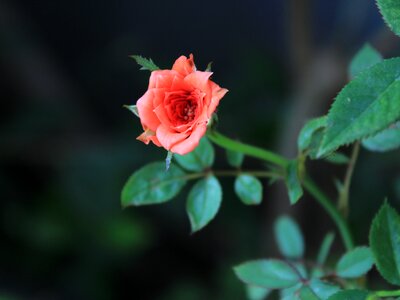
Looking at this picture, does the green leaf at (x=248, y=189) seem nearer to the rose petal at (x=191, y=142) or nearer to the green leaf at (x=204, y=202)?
the green leaf at (x=204, y=202)

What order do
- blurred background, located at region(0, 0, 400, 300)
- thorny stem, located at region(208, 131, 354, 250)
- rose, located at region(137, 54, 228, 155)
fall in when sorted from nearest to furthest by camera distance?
rose, located at region(137, 54, 228, 155), thorny stem, located at region(208, 131, 354, 250), blurred background, located at region(0, 0, 400, 300)

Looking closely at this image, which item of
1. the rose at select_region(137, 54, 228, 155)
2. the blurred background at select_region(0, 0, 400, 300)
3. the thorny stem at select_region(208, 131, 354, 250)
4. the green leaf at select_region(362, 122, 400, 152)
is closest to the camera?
the rose at select_region(137, 54, 228, 155)

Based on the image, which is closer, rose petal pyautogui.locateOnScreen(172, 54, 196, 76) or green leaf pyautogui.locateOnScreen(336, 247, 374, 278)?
rose petal pyautogui.locateOnScreen(172, 54, 196, 76)

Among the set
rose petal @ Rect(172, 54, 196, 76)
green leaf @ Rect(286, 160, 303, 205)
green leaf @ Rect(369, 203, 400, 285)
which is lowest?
green leaf @ Rect(369, 203, 400, 285)

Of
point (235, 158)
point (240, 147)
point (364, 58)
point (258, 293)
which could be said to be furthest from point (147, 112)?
point (258, 293)

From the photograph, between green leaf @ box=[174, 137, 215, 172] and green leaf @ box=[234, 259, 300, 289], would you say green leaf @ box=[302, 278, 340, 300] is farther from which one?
green leaf @ box=[174, 137, 215, 172]

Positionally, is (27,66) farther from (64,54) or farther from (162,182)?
(162,182)

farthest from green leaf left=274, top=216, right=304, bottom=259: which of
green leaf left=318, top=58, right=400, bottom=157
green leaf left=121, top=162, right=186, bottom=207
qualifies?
green leaf left=318, top=58, right=400, bottom=157

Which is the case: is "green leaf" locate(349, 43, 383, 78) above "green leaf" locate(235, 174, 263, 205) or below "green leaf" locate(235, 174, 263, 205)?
above
